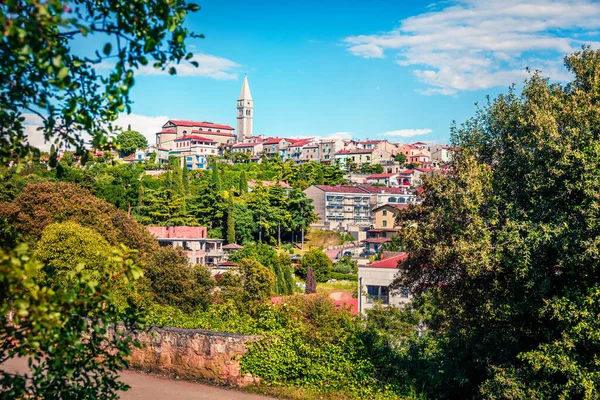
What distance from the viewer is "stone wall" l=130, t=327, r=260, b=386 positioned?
33.2 feet

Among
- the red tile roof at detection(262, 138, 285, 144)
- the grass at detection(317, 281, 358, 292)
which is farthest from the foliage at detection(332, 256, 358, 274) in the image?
the red tile roof at detection(262, 138, 285, 144)

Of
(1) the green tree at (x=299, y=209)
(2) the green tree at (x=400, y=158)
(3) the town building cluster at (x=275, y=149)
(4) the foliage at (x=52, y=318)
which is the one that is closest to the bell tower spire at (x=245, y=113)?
(3) the town building cluster at (x=275, y=149)

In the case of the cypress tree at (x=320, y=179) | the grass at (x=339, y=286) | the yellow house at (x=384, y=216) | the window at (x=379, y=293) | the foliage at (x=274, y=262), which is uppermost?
the cypress tree at (x=320, y=179)

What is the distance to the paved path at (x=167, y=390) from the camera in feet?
30.1

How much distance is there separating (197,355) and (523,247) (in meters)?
6.01

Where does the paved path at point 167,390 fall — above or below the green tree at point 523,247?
below

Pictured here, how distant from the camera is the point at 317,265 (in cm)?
4422

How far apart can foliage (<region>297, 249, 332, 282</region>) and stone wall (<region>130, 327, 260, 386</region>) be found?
32962 millimetres

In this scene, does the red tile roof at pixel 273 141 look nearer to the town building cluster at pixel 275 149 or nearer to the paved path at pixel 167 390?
the town building cluster at pixel 275 149

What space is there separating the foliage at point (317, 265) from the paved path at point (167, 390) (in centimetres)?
3341

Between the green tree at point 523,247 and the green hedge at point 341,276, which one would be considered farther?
the green hedge at point 341,276

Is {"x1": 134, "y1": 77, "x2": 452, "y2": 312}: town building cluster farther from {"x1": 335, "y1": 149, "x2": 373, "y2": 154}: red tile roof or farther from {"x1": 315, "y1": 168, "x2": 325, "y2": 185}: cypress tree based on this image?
{"x1": 315, "y1": 168, "x2": 325, "y2": 185}: cypress tree

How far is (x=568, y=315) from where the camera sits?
7.75 m

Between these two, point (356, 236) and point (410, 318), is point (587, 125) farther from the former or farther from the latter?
point (356, 236)
